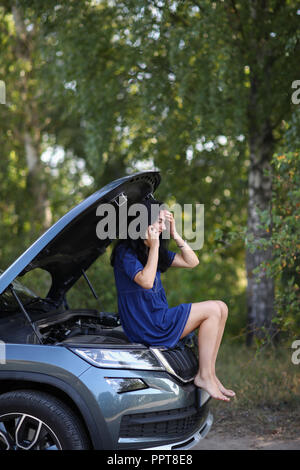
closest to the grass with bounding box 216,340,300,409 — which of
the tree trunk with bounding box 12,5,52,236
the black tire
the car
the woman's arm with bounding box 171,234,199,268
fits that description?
the woman's arm with bounding box 171,234,199,268

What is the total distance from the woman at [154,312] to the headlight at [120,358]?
0.26 m

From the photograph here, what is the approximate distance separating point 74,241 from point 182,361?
129 cm

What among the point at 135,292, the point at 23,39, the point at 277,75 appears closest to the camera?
the point at 135,292

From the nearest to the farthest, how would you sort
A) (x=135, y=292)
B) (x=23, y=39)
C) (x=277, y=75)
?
1. (x=135, y=292)
2. (x=277, y=75)
3. (x=23, y=39)

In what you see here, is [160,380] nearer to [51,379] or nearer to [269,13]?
[51,379]

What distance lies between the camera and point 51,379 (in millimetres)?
3234

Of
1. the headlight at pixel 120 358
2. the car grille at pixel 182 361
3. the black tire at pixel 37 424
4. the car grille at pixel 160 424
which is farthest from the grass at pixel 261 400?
the black tire at pixel 37 424

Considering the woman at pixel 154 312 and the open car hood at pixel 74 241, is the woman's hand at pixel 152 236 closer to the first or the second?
the woman at pixel 154 312

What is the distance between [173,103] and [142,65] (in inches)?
34.0

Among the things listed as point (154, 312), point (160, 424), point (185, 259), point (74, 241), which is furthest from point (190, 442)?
point (74, 241)

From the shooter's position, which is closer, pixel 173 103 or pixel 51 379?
pixel 51 379

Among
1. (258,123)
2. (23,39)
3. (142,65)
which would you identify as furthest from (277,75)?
(23,39)

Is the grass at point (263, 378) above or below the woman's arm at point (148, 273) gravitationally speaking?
below

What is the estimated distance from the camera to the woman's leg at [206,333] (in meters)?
3.70
